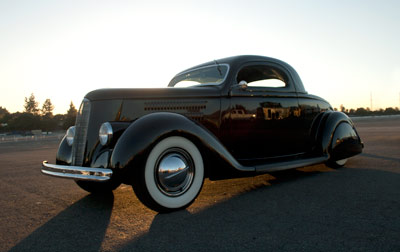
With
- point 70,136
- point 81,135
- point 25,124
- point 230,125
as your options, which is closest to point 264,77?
point 230,125

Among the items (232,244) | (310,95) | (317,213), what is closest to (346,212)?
(317,213)

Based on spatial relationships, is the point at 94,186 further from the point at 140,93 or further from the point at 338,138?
the point at 338,138

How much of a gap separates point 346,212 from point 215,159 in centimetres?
132

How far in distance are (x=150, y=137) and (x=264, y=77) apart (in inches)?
97.1

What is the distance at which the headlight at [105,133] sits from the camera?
276 cm

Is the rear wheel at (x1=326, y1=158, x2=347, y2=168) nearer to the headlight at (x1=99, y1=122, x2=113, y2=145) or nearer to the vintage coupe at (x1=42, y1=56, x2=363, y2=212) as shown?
the vintage coupe at (x1=42, y1=56, x2=363, y2=212)

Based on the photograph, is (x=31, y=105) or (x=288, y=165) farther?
(x=31, y=105)

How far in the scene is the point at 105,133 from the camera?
9.11 feet

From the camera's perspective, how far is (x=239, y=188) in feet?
11.9

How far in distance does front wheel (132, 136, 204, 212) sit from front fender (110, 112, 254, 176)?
0.07 metres

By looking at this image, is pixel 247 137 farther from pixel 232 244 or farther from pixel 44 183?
pixel 44 183

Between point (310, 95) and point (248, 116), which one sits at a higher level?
point (310, 95)

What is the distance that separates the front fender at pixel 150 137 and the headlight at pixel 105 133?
0.19 meters

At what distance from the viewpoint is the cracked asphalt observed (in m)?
1.91
